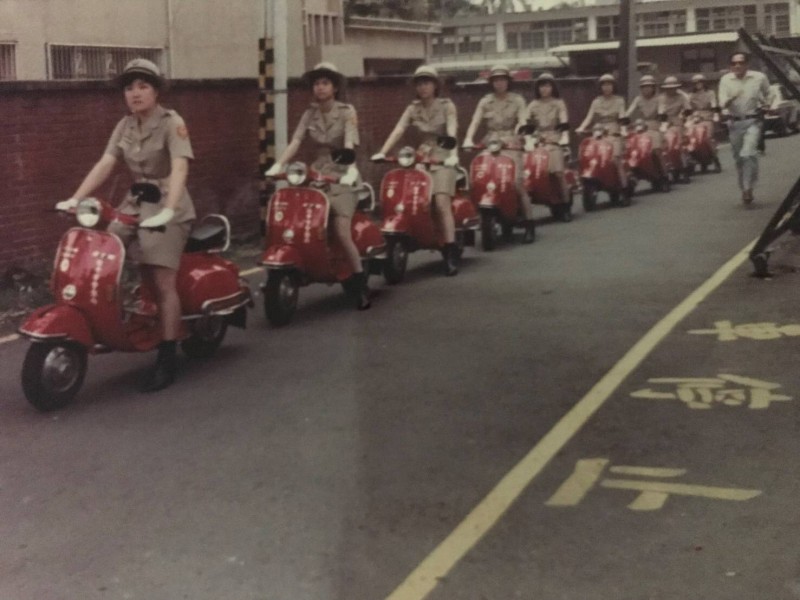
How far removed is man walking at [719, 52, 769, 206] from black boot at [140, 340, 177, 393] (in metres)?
10.4

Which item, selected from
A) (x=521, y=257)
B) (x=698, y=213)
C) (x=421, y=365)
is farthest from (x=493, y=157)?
(x=421, y=365)

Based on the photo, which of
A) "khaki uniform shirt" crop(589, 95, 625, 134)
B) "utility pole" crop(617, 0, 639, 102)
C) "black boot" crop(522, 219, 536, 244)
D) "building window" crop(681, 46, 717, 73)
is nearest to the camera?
"black boot" crop(522, 219, 536, 244)

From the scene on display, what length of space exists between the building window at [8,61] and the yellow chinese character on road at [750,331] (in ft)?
36.3

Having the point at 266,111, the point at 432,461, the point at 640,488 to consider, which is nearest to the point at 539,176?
the point at 266,111

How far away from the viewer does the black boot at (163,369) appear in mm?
7734

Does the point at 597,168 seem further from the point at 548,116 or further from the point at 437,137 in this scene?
the point at 437,137

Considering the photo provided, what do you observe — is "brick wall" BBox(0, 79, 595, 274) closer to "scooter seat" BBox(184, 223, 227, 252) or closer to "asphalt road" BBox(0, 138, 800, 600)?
"asphalt road" BBox(0, 138, 800, 600)

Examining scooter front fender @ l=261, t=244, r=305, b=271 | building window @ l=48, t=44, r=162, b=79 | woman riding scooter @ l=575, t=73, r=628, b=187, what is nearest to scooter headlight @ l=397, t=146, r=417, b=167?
scooter front fender @ l=261, t=244, r=305, b=271

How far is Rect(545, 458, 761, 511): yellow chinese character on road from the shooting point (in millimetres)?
5398

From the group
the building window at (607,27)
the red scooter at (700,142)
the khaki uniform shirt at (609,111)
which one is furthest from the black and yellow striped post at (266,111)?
the building window at (607,27)

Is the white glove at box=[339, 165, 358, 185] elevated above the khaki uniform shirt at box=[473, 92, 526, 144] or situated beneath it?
situated beneath

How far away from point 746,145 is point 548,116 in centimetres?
272

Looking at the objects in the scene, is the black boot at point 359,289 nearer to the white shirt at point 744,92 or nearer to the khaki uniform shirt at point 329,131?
the khaki uniform shirt at point 329,131

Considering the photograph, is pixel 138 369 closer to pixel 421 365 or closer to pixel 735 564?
pixel 421 365
